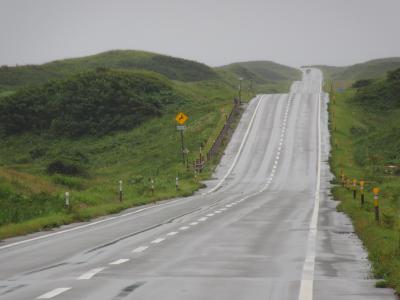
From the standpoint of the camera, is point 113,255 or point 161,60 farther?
point 161,60

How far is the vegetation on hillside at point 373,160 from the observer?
566 inches

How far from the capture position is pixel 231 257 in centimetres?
1379

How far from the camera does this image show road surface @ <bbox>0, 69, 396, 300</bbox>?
996cm

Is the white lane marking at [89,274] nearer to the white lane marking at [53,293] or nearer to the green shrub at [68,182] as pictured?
the white lane marking at [53,293]

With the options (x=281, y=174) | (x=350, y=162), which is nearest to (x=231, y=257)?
(x=281, y=174)

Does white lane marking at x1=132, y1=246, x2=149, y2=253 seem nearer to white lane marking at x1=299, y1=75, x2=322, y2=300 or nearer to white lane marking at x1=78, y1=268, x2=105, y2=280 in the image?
white lane marking at x1=78, y1=268, x2=105, y2=280

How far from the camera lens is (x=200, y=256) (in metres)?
14.0

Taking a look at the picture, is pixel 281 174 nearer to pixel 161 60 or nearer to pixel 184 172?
pixel 184 172

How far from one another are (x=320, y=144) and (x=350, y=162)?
835 centimetres

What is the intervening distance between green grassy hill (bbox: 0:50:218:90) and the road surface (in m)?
100

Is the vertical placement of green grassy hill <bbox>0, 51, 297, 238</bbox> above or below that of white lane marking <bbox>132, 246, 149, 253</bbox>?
above

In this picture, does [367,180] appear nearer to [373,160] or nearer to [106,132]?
[373,160]

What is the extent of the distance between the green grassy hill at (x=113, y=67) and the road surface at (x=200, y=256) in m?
100

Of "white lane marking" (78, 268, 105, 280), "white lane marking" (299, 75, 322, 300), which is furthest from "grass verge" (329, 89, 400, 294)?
"white lane marking" (78, 268, 105, 280)
